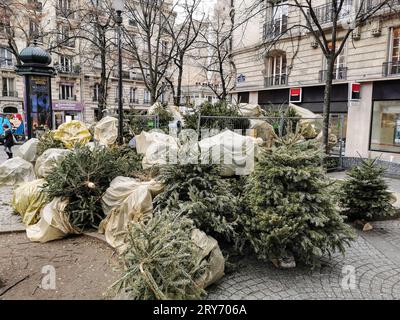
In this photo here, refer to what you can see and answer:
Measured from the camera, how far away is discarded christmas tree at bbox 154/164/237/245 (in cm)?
395

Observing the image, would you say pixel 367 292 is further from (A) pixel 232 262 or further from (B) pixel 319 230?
(A) pixel 232 262

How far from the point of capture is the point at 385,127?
15781 millimetres

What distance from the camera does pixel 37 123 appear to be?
13422 mm

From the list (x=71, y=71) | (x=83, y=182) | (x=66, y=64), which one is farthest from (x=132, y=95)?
(x=83, y=182)

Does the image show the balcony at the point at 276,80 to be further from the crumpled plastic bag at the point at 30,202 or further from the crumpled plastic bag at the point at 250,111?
the crumpled plastic bag at the point at 30,202

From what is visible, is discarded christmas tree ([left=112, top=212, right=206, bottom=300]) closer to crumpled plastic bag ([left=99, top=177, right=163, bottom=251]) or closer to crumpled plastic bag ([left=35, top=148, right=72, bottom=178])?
crumpled plastic bag ([left=99, top=177, right=163, bottom=251])

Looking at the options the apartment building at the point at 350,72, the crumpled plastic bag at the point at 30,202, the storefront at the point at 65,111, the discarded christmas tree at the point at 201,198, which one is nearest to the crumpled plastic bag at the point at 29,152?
the crumpled plastic bag at the point at 30,202

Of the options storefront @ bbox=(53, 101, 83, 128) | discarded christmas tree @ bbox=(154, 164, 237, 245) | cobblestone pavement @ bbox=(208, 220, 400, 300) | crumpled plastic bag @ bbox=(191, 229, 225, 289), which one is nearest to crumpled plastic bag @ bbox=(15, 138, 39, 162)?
discarded christmas tree @ bbox=(154, 164, 237, 245)

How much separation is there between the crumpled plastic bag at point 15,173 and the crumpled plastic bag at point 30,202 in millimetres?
2269

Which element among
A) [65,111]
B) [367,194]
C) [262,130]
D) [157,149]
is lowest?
[367,194]

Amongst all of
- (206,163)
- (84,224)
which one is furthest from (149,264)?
(84,224)

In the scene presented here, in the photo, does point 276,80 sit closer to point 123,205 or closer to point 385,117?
point 385,117

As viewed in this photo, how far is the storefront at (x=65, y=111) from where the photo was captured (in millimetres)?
35750

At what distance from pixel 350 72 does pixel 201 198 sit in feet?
51.8
